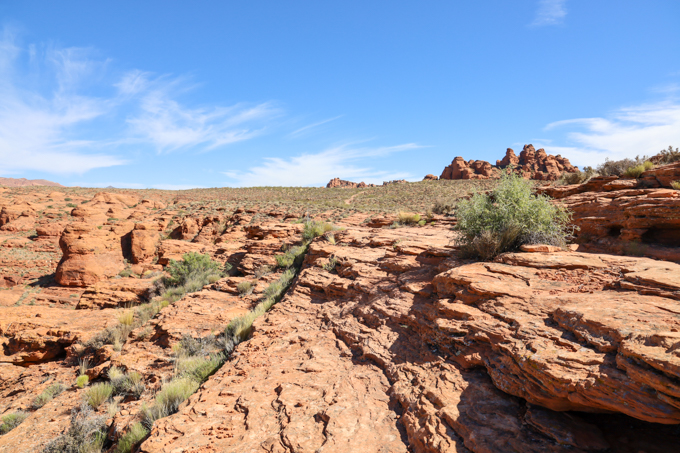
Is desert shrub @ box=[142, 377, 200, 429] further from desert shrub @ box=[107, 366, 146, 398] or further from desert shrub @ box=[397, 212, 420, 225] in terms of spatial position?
desert shrub @ box=[397, 212, 420, 225]

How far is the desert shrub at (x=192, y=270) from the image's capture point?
464 inches

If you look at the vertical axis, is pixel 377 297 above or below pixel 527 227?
below

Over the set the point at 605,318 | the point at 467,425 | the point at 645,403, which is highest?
the point at 605,318

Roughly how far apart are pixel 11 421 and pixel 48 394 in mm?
746

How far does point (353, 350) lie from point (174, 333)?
4.64 metres

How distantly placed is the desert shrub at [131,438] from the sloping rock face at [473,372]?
1.90ft

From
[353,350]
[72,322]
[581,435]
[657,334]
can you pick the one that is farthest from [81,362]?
[657,334]

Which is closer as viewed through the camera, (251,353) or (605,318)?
(605,318)

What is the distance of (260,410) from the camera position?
380 centimetres

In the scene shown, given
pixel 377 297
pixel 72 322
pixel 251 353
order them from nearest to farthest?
pixel 251 353
pixel 377 297
pixel 72 322

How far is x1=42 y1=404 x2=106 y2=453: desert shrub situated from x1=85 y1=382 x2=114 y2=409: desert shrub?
73 cm

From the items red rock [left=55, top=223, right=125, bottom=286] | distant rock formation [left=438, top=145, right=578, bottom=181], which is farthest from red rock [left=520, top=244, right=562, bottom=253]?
distant rock formation [left=438, top=145, right=578, bottom=181]

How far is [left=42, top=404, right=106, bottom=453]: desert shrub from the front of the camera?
4.33m

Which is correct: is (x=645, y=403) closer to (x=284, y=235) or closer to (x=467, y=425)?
(x=467, y=425)
